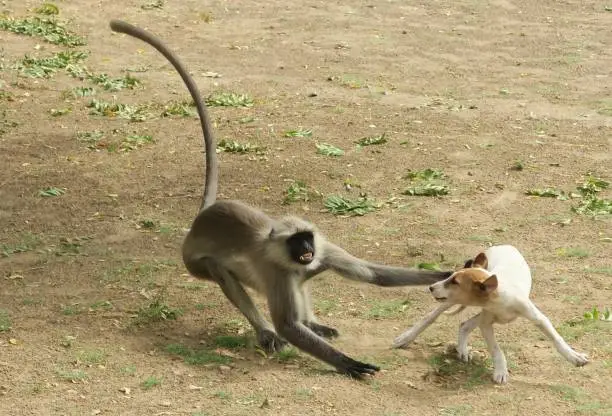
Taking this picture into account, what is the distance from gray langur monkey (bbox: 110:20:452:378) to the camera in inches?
205

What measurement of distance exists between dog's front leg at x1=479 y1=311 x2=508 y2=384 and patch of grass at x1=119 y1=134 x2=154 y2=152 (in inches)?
187

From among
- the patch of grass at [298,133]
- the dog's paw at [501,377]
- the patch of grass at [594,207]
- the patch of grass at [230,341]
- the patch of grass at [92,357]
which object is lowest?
the patch of grass at [230,341]

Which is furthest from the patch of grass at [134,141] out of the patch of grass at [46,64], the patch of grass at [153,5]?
A: the patch of grass at [153,5]

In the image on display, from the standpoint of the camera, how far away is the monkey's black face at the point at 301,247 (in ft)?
17.0

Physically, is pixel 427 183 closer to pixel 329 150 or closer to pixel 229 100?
pixel 329 150

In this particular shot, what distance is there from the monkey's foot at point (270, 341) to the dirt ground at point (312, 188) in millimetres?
112

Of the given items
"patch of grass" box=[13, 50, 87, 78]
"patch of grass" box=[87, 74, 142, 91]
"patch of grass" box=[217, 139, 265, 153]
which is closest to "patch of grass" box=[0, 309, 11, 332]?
"patch of grass" box=[217, 139, 265, 153]

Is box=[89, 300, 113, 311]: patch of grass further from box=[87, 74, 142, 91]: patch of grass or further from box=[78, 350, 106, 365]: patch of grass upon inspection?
box=[87, 74, 142, 91]: patch of grass

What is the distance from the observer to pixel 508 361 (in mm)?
5316

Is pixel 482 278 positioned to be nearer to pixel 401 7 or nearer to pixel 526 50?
pixel 526 50

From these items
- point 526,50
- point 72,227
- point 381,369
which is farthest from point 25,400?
point 526,50

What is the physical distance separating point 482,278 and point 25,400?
226 cm

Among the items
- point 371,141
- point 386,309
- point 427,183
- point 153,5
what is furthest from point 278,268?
point 153,5

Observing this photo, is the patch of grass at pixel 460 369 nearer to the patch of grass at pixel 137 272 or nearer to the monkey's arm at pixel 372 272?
the monkey's arm at pixel 372 272
